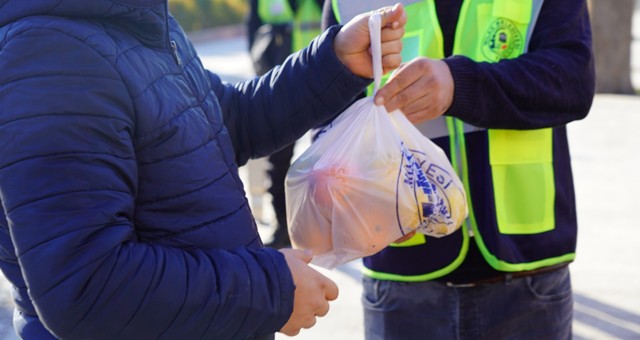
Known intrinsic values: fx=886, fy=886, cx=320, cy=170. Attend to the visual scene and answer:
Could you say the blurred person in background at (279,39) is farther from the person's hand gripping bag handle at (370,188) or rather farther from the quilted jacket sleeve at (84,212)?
the quilted jacket sleeve at (84,212)

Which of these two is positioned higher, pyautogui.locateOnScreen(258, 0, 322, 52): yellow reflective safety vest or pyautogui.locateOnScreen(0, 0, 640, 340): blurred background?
pyautogui.locateOnScreen(258, 0, 322, 52): yellow reflective safety vest

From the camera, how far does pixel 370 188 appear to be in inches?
75.1

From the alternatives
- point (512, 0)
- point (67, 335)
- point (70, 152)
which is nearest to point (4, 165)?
point (70, 152)

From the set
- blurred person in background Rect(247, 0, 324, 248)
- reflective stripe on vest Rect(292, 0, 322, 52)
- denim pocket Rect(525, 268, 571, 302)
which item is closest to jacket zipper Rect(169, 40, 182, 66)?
denim pocket Rect(525, 268, 571, 302)

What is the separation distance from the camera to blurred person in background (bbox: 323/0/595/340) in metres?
2.05

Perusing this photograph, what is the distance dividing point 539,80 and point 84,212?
3.73 ft

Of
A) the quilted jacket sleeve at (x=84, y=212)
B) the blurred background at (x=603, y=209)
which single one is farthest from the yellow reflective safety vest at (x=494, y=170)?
the blurred background at (x=603, y=209)

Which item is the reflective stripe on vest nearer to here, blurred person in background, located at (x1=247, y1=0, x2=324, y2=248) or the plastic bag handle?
blurred person in background, located at (x1=247, y1=0, x2=324, y2=248)

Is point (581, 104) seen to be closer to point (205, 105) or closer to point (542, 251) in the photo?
point (542, 251)

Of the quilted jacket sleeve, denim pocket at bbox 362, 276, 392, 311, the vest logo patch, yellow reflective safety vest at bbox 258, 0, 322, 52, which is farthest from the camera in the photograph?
yellow reflective safety vest at bbox 258, 0, 322, 52

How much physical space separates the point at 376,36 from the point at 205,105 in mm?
424

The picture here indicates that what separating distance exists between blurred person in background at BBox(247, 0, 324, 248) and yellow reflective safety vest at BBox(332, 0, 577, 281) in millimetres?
3177

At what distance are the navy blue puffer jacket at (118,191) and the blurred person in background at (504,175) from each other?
0.64m

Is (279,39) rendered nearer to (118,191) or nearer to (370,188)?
(370,188)
